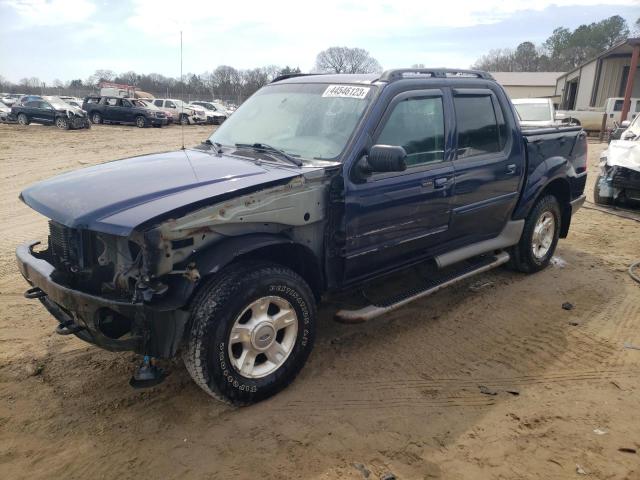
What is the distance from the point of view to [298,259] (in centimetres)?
335

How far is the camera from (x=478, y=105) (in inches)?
176

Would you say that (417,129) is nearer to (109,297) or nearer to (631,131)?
(109,297)

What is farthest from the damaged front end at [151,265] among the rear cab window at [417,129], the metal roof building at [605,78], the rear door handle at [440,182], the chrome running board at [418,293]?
the metal roof building at [605,78]

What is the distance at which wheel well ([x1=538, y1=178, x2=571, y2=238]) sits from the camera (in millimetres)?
5500

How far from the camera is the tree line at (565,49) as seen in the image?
6300cm

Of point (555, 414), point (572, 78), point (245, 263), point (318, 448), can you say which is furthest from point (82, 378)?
point (572, 78)

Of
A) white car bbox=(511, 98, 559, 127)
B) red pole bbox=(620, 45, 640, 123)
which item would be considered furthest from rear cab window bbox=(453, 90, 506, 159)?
red pole bbox=(620, 45, 640, 123)

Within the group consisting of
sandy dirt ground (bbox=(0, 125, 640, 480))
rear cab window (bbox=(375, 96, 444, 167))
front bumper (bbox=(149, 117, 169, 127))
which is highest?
rear cab window (bbox=(375, 96, 444, 167))

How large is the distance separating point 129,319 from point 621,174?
27.1ft

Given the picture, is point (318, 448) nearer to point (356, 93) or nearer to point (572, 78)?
point (356, 93)

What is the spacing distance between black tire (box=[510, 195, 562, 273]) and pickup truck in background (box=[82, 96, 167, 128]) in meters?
25.5

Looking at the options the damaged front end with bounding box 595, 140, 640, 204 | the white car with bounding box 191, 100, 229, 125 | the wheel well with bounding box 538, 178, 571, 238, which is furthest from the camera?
the white car with bounding box 191, 100, 229, 125

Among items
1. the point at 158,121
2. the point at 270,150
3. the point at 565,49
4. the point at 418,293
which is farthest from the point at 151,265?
the point at 565,49

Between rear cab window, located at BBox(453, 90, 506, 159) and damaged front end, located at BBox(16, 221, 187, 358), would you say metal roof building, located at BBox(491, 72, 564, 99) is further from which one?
damaged front end, located at BBox(16, 221, 187, 358)
